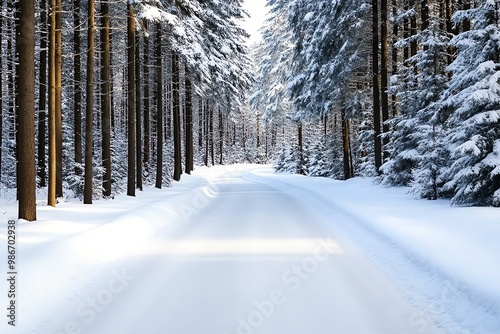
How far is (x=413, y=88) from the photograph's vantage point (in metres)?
16.5

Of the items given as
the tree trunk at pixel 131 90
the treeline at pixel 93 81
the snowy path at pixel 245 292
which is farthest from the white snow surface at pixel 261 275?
the tree trunk at pixel 131 90

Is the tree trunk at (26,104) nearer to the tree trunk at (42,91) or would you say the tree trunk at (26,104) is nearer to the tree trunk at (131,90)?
the tree trunk at (131,90)

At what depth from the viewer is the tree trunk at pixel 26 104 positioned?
31.5 ft

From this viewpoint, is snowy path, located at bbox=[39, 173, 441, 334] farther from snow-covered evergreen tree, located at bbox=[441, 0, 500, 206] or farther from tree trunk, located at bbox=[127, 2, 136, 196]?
tree trunk, located at bbox=[127, 2, 136, 196]

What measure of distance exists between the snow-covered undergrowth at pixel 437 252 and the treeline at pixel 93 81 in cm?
827

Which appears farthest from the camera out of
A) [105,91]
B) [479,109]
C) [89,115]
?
[105,91]

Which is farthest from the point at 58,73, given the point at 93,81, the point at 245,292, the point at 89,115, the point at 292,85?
the point at 292,85

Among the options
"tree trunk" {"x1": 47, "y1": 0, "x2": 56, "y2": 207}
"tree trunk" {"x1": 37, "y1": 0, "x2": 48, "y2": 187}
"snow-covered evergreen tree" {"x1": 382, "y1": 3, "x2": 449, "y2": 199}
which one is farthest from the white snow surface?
"tree trunk" {"x1": 37, "y1": 0, "x2": 48, "y2": 187}

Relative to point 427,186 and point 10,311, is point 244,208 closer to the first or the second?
point 427,186

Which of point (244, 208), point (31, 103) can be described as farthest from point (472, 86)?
point (31, 103)

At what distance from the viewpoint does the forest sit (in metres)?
10.9

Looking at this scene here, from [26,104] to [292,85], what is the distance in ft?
71.9

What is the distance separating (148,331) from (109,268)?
275 cm

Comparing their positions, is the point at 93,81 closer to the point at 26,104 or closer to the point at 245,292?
the point at 26,104
